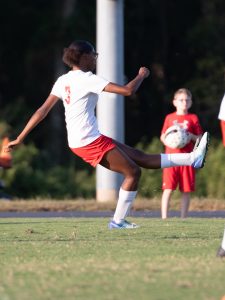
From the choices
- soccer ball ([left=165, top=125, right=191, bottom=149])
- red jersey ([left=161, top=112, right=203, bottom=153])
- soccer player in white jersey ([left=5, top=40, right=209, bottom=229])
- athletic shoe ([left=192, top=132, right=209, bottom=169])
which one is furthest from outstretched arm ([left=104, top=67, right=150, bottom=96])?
red jersey ([left=161, top=112, right=203, bottom=153])

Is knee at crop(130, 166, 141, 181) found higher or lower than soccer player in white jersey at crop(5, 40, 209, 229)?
lower

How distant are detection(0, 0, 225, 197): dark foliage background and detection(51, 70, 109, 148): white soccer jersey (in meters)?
20.7

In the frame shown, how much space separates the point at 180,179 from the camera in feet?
54.6

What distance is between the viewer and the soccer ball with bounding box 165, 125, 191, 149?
15734 millimetres

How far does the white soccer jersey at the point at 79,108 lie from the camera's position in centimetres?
1279

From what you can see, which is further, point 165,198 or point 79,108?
point 165,198

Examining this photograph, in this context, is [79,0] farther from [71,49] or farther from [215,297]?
[215,297]

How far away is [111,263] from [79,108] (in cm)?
329

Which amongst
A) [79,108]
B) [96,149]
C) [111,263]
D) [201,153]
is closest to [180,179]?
[201,153]

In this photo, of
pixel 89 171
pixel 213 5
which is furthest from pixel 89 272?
pixel 213 5

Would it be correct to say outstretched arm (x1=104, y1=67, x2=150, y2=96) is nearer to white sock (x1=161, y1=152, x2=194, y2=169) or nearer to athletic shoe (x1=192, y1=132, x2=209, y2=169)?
white sock (x1=161, y1=152, x2=194, y2=169)

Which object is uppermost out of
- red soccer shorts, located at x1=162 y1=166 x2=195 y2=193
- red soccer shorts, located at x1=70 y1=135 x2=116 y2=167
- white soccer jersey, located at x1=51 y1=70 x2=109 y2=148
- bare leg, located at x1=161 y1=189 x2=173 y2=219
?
white soccer jersey, located at x1=51 y1=70 x2=109 y2=148

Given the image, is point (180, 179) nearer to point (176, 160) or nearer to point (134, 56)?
point (176, 160)

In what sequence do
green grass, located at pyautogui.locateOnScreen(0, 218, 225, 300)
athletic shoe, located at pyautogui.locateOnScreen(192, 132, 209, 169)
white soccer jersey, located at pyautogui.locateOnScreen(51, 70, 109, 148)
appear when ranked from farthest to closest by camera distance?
athletic shoe, located at pyautogui.locateOnScreen(192, 132, 209, 169), white soccer jersey, located at pyautogui.locateOnScreen(51, 70, 109, 148), green grass, located at pyautogui.locateOnScreen(0, 218, 225, 300)
